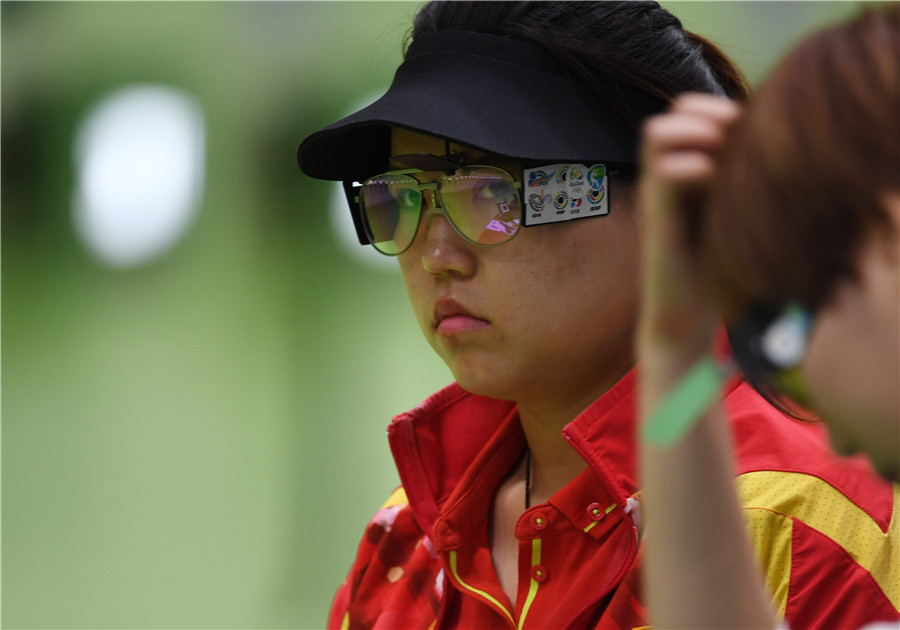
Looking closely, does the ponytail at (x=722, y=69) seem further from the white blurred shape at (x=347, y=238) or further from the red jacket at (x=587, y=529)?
the white blurred shape at (x=347, y=238)

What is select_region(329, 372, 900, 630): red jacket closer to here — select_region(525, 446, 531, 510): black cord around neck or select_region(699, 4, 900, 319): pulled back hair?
select_region(525, 446, 531, 510): black cord around neck

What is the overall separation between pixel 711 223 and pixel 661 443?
5.7 inches

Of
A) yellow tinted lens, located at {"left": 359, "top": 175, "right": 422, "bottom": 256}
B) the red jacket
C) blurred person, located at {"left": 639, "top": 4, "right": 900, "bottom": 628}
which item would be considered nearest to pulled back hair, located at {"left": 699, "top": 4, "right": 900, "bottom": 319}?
blurred person, located at {"left": 639, "top": 4, "right": 900, "bottom": 628}

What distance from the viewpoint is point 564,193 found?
1.21 meters

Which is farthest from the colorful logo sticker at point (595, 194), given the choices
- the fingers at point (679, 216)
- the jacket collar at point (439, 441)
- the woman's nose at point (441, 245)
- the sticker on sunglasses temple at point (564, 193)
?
the fingers at point (679, 216)

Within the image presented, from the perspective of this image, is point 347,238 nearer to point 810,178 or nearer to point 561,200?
point 561,200

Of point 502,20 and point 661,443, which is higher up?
point 502,20

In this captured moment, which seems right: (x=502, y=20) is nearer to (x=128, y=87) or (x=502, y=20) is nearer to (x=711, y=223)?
(x=711, y=223)

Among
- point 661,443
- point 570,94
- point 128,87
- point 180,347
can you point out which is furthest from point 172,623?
point 661,443

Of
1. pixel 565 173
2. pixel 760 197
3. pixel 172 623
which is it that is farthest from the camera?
pixel 172 623

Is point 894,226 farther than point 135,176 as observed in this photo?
No

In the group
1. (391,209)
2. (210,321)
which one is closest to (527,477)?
(391,209)

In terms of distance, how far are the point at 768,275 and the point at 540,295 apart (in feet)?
2.03

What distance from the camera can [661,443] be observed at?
641mm
